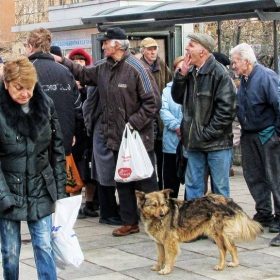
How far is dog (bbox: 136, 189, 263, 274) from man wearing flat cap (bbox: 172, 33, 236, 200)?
2.35 feet

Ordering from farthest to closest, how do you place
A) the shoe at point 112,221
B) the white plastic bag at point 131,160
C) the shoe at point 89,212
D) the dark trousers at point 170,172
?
the shoe at point 89,212 → the dark trousers at point 170,172 → the shoe at point 112,221 → the white plastic bag at point 131,160

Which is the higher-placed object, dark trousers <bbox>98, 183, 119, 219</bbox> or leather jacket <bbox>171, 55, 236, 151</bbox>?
leather jacket <bbox>171, 55, 236, 151</bbox>

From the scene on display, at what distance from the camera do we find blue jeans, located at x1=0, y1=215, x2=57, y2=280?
5465mm

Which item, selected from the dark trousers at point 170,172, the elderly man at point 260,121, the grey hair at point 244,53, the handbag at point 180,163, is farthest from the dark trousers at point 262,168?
the dark trousers at point 170,172

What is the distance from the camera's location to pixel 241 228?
6.93 meters

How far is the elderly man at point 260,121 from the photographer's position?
316 inches

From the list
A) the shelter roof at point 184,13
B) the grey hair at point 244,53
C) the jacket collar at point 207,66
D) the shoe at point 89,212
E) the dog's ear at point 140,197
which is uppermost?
the shelter roof at point 184,13

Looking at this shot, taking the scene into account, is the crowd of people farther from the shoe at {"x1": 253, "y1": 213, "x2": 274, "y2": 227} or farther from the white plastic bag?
the white plastic bag

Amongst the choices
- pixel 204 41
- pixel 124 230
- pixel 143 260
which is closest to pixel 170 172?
pixel 124 230

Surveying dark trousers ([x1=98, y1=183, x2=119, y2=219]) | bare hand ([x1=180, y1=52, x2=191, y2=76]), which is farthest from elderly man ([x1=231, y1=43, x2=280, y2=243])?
dark trousers ([x1=98, y1=183, x2=119, y2=219])

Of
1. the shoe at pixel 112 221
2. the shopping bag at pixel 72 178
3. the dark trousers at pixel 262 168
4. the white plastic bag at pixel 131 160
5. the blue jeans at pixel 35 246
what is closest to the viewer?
the blue jeans at pixel 35 246

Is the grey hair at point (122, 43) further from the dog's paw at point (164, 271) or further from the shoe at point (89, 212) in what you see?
the dog's paw at point (164, 271)

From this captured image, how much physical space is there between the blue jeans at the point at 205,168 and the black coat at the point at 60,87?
1.26 metres

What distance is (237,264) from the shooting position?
270 inches
